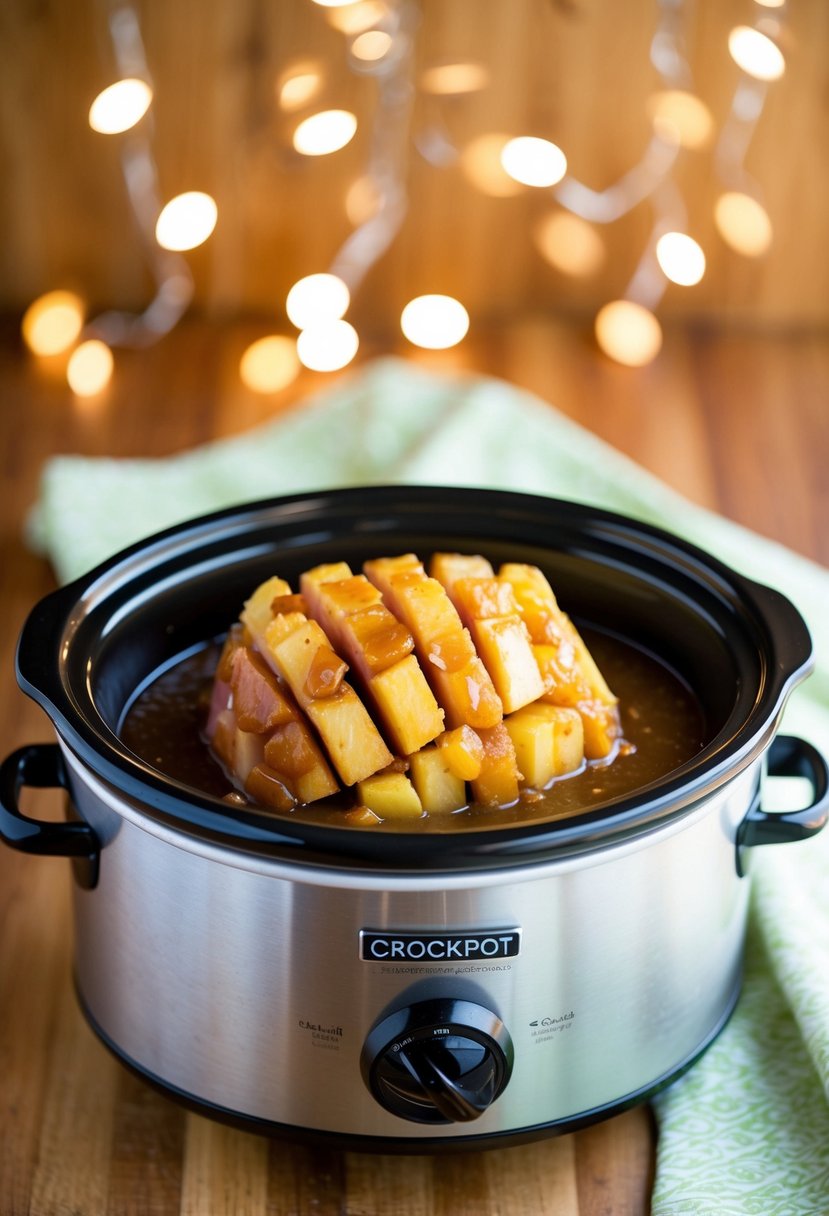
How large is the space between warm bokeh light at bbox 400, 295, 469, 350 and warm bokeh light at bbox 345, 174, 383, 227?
0.60 feet

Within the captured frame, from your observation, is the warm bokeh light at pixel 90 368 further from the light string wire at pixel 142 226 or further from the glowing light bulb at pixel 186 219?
the glowing light bulb at pixel 186 219

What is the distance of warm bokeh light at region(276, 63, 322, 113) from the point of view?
241cm

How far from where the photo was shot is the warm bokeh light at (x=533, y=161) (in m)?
2.50

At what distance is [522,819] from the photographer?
1.14m

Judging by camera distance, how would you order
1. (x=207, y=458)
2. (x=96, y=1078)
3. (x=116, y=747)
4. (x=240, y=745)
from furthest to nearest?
1. (x=207, y=458)
2. (x=96, y=1078)
3. (x=240, y=745)
4. (x=116, y=747)

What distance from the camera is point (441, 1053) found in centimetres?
107

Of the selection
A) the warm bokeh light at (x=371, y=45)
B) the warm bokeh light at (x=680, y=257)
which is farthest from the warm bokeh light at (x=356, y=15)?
the warm bokeh light at (x=680, y=257)

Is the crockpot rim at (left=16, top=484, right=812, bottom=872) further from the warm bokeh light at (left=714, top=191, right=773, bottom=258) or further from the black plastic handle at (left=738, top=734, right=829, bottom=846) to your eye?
the warm bokeh light at (left=714, top=191, right=773, bottom=258)

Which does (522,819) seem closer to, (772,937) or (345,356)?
(772,937)

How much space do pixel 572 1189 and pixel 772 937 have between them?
0.31 metres

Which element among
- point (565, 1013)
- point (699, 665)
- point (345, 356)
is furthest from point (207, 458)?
point (565, 1013)

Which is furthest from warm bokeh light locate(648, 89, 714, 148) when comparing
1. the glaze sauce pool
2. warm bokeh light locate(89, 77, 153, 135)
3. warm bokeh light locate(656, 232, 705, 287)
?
the glaze sauce pool

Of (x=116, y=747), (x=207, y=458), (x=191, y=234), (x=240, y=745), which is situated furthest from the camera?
(x=191, y=234)

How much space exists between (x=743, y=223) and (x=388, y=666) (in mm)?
1722
